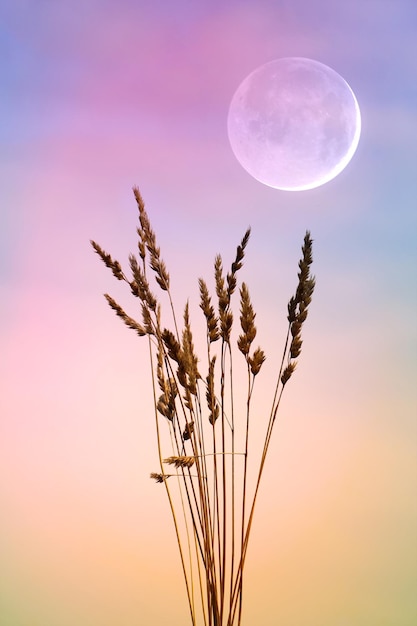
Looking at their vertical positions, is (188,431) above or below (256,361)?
below

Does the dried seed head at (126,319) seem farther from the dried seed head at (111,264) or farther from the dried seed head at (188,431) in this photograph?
the dried seed head at (188,431)

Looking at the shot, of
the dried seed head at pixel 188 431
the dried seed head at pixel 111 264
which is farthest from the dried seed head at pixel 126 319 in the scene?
the dried seed head at pixel 188 431

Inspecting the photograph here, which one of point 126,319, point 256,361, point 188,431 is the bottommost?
point 188,431

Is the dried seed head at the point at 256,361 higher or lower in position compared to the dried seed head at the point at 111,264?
lower

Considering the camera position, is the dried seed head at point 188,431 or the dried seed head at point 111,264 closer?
the dried seed head at point 188,431

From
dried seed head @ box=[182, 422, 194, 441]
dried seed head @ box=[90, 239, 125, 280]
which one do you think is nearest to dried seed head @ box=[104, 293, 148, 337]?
dried seed head @ box=[90, 239, 125, 280]

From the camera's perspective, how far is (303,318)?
142 cm

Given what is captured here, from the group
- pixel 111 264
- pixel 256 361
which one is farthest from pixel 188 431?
pixel 111 264

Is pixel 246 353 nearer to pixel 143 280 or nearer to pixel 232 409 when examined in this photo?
pixel 232 409

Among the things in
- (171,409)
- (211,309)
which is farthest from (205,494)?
(211,309)

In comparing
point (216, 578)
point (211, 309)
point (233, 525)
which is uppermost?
point (211, 309)

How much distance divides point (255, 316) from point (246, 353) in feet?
0.30

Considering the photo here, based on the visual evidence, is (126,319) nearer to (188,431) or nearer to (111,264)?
(111,264)

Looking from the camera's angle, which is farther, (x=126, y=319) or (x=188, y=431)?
(x=126, y=319)
